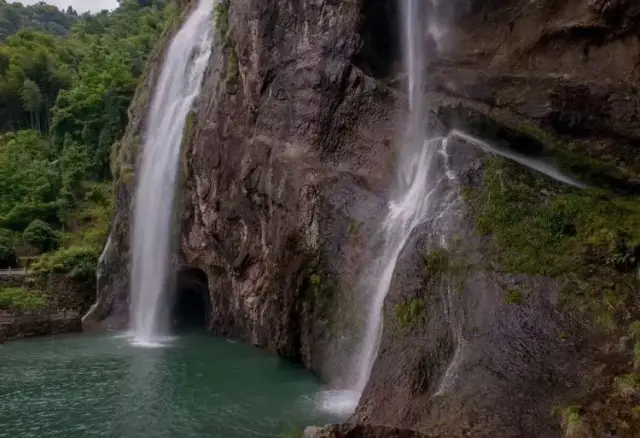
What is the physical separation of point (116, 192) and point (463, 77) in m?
21.4

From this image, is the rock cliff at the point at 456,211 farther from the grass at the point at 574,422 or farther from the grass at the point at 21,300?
the grass at the point at 21,300

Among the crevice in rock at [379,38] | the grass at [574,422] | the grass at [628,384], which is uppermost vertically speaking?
the crevice in rock at [379,38]

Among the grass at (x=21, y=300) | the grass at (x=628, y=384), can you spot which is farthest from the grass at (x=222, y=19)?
the grass at (x=628, y=384)

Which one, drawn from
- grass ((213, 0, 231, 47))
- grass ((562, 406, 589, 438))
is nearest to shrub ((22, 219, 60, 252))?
grass ((213, 0, 231, 47))

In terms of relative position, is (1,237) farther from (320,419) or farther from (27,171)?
(320,419)

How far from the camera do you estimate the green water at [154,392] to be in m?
14.4

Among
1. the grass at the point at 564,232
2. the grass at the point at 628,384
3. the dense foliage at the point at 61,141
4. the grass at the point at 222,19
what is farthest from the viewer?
the dense foliage at the point at 61,141

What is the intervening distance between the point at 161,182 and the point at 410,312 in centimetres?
1832

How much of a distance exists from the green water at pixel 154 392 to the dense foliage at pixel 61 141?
1132 centimetres

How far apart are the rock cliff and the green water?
1.73m

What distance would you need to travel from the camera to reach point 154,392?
17453 mm

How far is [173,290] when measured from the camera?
91.7 ft

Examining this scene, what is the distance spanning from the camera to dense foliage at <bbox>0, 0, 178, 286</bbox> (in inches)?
1476

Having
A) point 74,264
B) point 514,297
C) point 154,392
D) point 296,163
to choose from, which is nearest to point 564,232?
point 514,297
